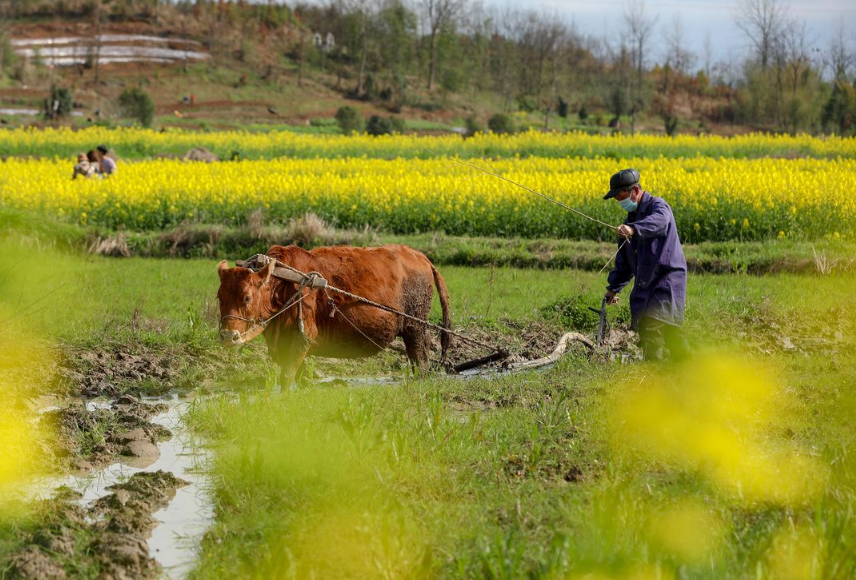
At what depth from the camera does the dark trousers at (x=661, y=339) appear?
7.61 m

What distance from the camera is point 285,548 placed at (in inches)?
190

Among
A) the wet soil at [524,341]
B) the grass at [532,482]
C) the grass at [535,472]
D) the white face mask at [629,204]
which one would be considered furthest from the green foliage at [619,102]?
the grass at [532,482]

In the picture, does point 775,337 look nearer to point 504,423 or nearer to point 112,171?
point 504,423

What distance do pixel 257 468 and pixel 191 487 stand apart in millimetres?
762

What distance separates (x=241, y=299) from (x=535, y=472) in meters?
2.62

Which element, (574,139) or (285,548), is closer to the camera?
(285,548)

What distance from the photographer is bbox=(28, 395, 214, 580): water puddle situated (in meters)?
5.40

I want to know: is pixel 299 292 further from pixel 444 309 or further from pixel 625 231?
pixel 625 231

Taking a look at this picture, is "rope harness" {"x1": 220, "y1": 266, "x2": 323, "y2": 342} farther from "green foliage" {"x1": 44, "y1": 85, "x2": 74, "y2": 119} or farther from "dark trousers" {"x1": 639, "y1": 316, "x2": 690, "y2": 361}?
"green foliage" {"x1": 44, "y1": 85, "x2": 74, "y2": 119}

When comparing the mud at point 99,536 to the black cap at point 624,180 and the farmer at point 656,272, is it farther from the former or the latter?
the black cap at point 624,180

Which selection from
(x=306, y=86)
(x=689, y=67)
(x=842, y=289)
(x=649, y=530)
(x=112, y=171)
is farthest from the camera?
(x=689, y=67)

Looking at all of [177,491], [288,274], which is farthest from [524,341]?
[177,491]

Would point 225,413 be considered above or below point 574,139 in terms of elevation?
below

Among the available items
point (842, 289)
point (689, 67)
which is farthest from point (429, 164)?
point (689, 67)
